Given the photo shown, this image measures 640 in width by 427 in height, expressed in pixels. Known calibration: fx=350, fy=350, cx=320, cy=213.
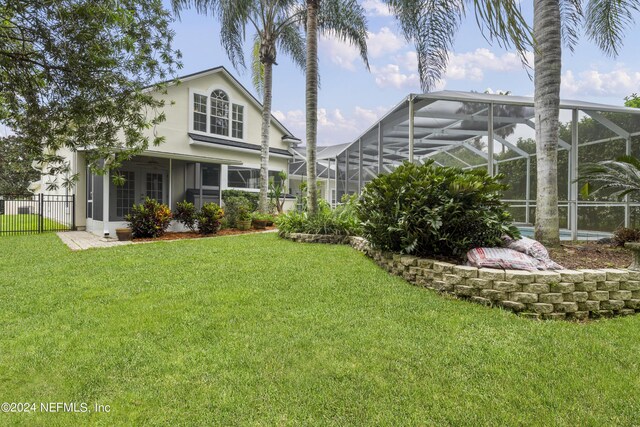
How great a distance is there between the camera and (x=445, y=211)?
5.21 m

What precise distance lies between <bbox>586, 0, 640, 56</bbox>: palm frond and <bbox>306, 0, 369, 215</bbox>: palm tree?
6.91m

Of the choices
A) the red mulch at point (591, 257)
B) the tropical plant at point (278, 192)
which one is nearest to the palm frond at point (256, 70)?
the tropical plant at point (278, 192)

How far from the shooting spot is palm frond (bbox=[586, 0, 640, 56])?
27.1ft

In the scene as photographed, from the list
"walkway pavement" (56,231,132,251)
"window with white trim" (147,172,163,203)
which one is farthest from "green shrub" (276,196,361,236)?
"window with white trim" (147,172,163,203)

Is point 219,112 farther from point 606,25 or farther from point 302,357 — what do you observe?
point 302,357

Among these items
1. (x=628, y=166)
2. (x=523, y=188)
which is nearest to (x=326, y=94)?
(x=523, y=188)

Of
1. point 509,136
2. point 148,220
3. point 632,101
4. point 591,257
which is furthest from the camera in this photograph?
point 632,101

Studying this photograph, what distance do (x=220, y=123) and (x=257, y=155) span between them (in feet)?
8.08

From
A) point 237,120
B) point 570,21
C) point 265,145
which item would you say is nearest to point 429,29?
point 570,21

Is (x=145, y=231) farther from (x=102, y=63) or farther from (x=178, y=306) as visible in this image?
(x=102, y=63)

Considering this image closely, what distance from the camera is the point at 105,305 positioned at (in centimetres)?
446

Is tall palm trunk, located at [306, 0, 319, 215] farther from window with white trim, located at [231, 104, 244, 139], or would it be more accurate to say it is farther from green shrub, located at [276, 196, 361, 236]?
window with white trim, located at [231, 104, 244, 139]

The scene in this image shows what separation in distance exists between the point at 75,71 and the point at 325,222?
23.8ft

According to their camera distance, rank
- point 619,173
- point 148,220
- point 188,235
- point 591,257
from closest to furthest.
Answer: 1. point 591,257
2. point 619,173
3. point 148,220
4. point 188,235
